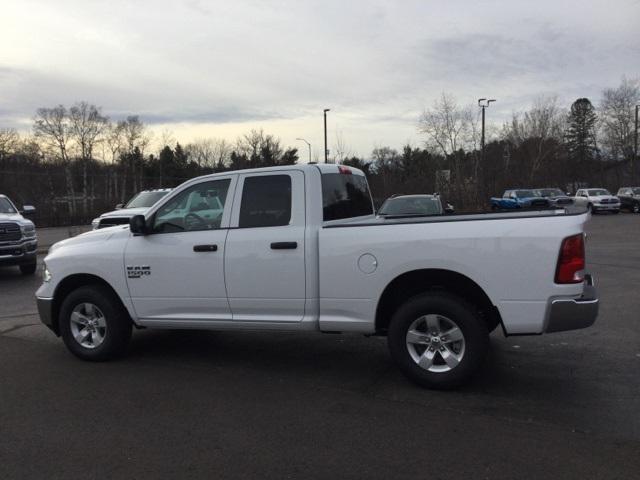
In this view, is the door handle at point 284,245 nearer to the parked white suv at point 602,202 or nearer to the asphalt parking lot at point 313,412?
the asphalt parking lot at point 313,412

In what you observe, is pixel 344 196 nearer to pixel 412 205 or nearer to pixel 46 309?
pixel 46 309

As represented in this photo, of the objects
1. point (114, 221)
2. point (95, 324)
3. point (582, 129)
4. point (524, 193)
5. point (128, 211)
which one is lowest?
A: point (95, 324)

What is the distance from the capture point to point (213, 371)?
555 cm

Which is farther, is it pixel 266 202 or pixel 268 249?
pixel 266 202

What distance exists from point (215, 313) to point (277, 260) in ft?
2.92

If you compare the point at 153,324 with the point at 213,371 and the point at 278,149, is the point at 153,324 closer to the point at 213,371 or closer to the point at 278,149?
the point at 213,371

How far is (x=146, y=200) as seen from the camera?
582 inches

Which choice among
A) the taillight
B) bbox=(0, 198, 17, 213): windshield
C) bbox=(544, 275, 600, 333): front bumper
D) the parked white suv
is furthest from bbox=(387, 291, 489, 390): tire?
the parked white suv

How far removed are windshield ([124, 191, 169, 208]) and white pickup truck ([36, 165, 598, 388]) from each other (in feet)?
27.7

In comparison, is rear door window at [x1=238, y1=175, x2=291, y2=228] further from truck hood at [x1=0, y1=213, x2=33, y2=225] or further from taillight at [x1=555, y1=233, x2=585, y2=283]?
truck hood at [x1=0, y1=213, x2=33, y2=225]

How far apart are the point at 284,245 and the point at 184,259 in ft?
3.55

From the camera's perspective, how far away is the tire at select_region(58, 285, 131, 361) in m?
5.82

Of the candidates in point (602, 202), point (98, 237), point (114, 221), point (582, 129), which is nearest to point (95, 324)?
point (98, 237)

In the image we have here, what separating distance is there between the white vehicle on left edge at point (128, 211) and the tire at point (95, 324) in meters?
5.17
